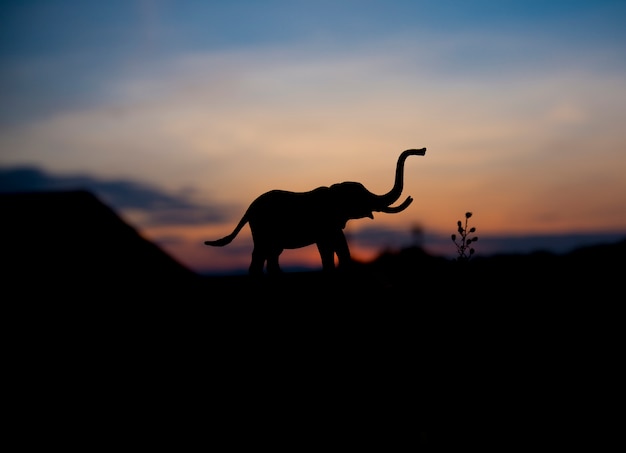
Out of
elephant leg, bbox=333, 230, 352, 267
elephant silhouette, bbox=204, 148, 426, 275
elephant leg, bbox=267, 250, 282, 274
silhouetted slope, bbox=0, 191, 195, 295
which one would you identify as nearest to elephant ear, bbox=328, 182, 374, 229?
elephant silhouette, bbox=204, 148, 426, 275

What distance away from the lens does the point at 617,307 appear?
15133 millimetres

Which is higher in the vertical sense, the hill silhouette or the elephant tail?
the elephant tail

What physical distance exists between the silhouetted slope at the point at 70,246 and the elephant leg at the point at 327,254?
3644 millimetres

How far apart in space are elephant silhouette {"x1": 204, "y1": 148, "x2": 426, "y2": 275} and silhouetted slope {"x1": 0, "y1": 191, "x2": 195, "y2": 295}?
2968 millimetres

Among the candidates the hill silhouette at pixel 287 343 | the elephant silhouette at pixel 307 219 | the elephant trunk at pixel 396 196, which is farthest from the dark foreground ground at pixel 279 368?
the elephant trunk at pixel 396 196

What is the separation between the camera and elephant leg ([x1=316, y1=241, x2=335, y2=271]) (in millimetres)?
9477

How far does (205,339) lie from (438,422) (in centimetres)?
379

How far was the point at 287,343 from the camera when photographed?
9.84m

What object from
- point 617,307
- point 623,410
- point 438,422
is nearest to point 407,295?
point 438,422

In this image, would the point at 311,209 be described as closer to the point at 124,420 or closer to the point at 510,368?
the point at 124,420

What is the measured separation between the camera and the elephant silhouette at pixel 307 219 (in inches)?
374

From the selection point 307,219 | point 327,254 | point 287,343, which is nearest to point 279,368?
point 287,343

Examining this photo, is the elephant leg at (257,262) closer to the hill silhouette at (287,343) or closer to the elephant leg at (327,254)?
the hill silhouette at (287,343)

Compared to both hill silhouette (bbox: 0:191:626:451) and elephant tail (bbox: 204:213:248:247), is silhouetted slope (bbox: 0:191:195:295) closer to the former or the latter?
hill silhouette (bbox: 0:191:626:451)
